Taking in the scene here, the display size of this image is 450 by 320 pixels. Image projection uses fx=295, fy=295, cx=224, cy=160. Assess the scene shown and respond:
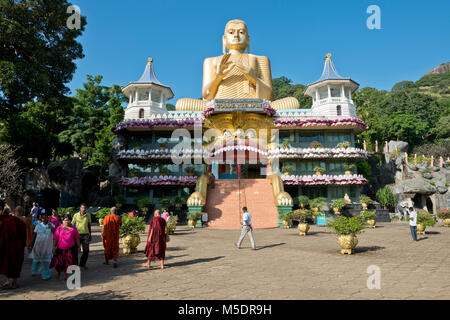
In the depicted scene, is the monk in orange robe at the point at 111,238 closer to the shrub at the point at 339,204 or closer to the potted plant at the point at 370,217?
the potted plant at the point at 370,217

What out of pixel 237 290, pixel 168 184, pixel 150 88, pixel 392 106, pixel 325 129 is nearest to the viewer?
pixel 237 290

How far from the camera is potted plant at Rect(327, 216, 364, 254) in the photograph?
10266 mm

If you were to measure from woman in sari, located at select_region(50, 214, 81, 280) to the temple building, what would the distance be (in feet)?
53.8

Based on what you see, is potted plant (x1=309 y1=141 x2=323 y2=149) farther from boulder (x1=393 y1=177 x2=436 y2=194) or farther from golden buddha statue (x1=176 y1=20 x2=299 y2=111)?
boulder (x1=393 y1=177 x2=436 y2=194)

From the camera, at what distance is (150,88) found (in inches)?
1180

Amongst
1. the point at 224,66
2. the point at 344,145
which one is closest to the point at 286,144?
the point at 344,145

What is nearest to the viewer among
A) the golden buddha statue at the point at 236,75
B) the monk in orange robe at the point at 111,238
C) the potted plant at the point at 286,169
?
the monk in orange robe at the point at 111,238

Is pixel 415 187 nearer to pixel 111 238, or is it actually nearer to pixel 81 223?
pixel 111 238

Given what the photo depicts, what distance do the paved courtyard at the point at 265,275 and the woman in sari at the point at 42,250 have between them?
1.08ft

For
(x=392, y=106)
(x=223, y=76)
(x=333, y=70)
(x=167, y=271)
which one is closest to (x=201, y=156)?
(x=223, y=76)

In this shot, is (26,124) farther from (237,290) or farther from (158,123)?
(237,290)

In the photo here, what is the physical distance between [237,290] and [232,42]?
2897 cm

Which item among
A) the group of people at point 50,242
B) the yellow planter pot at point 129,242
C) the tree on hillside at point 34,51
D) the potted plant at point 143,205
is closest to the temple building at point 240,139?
the potted plant at point 143,205

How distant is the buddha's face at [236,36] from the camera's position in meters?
31.0
